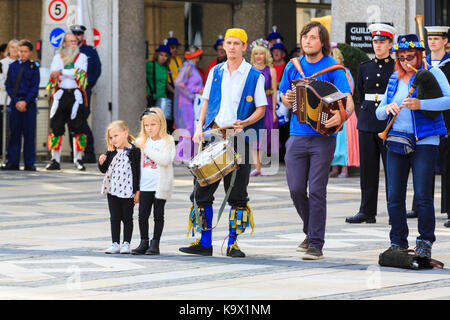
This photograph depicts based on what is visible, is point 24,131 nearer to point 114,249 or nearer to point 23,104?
point 23,104

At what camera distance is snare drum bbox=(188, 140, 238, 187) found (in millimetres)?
9195

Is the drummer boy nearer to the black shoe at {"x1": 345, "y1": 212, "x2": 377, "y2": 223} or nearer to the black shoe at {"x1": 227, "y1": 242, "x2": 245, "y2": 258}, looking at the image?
the black shoe at {"x1": 227, "y1": 242, "x2": 245, "y2": 258}

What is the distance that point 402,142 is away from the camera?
8.90m

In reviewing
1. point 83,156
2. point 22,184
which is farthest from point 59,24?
point 22,184

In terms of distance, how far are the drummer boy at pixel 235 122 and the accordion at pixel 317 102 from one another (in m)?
0.34

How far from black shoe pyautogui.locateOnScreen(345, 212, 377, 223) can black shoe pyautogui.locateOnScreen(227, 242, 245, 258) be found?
2704 millimetres

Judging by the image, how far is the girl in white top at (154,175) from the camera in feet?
31.1

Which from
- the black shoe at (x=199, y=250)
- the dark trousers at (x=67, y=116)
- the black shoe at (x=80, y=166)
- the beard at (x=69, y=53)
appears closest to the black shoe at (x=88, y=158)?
the black shoe at (x=80, y=166)

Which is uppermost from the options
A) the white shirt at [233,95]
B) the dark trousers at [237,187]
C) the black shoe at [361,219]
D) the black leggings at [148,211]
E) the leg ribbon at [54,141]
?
the white shirt at [233,95]

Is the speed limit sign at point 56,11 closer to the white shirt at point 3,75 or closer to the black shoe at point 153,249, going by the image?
the white shirt at point 3,75

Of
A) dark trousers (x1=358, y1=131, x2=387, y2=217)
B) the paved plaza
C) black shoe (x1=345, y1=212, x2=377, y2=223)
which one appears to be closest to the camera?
the paved plaza

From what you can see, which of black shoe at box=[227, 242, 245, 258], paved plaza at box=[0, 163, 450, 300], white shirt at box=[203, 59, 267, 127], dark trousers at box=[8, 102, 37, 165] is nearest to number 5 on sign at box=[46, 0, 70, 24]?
dark trousers at box=[8, 102, 37, 165]

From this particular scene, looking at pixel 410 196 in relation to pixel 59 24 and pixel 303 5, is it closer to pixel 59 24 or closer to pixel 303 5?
pixel 59 24

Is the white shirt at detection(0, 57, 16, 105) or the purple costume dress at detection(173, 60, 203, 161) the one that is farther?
the purple costume dress at detection(173, 60, 203, 161)
